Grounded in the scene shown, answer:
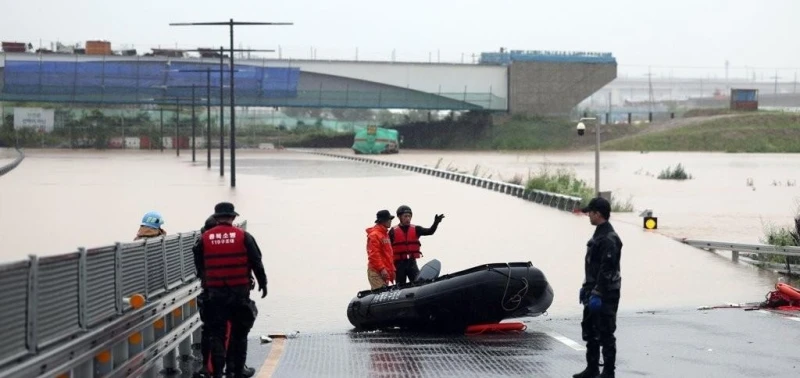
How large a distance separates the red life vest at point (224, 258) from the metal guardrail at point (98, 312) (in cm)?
63

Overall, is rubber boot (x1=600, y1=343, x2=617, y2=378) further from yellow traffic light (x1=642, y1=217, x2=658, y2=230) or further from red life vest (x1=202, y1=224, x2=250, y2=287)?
yellow traffic light (x1=642, y1=217, x2=658, y2=230)

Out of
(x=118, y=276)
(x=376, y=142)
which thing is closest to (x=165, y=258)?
(x=118, y=276)

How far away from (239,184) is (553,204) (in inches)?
693

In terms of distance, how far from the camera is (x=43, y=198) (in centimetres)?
5134

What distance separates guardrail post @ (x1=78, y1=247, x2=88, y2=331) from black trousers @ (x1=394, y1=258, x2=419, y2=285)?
8.52 meters

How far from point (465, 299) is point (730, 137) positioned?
10995 centimetres

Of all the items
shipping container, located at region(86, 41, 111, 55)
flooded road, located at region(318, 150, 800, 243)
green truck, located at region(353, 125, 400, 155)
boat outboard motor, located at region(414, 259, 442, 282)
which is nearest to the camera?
boat outboard motor, located at region(414, 259, 442, 282)

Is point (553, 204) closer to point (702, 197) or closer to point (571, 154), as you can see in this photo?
point (702, 197)

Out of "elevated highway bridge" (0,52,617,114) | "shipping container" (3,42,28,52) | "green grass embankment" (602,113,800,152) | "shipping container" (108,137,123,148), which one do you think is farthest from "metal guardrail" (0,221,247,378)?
"shipping container" (108,137,123,148)

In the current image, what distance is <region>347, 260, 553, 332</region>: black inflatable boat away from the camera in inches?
601

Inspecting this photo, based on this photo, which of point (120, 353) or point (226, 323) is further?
point (226, 323)

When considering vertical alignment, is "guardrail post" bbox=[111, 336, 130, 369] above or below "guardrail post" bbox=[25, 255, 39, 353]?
below

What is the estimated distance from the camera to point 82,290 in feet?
32.3

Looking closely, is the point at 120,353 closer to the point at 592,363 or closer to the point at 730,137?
the point at 592,363
